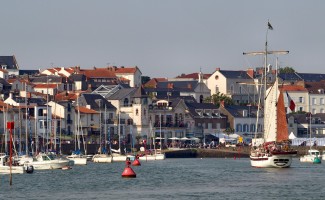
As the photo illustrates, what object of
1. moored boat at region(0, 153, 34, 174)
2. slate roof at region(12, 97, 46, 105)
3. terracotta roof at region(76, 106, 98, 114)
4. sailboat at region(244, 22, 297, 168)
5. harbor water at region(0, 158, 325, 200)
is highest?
slate roof at region(12, 97, 46, 105)

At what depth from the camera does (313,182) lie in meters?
105

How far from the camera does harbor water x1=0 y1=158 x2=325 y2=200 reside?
89.6m

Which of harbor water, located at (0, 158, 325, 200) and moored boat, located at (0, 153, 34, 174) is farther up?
moored boat, located at (0, 153, 34, 174)

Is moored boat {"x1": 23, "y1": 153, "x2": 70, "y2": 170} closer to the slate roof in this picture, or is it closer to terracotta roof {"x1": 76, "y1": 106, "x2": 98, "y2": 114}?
the slate roof

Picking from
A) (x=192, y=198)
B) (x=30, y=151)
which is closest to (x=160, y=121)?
(x=30, y=151)

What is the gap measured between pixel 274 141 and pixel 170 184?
1057 inches

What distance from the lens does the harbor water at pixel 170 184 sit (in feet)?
294

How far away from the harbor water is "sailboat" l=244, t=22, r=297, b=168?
4.21 feet

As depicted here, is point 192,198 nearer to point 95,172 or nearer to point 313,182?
point 313,182

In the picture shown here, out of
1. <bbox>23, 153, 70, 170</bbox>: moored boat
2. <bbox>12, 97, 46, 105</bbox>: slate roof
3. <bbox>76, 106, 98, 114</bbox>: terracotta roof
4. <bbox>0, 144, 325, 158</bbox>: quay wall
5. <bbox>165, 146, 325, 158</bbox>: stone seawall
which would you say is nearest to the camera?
<bbox>23, 153, 70, 170</bbox>: moored boat

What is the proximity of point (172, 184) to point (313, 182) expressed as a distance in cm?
1146

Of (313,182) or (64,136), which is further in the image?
(64,136)

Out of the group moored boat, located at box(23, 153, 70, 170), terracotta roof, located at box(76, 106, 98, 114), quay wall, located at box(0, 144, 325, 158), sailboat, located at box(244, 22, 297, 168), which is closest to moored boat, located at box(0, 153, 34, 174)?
moored boat, located at box(23, 153, 70, 170)

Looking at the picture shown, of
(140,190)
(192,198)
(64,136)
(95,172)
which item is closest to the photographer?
(192,198)
